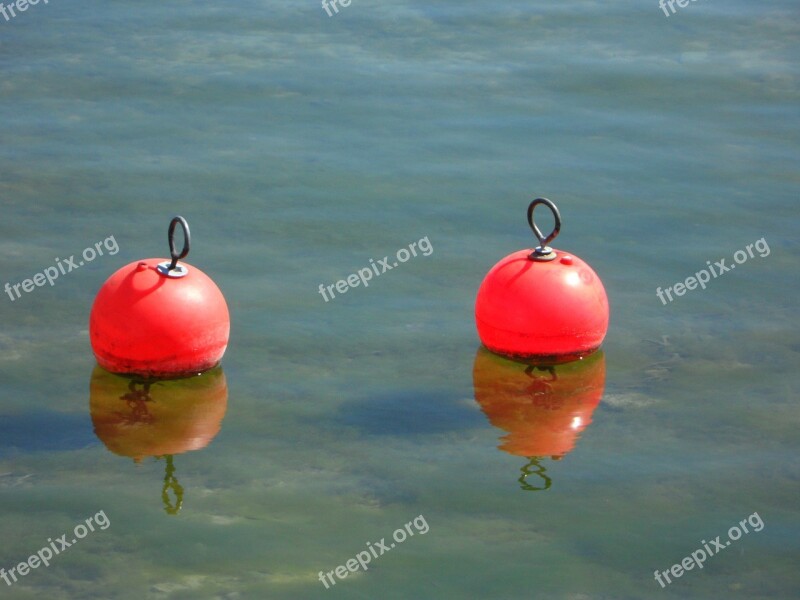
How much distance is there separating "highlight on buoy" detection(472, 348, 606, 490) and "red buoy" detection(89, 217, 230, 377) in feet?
5.55

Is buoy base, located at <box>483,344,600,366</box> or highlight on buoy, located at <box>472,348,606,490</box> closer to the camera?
highlight on buoy, located at <box>472,348,606,490</box>

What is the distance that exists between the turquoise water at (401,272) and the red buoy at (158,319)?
0.28m

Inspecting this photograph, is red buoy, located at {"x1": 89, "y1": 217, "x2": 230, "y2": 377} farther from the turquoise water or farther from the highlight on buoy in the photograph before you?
the highlight on buoy

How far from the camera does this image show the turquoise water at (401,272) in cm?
668

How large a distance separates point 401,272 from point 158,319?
257cm

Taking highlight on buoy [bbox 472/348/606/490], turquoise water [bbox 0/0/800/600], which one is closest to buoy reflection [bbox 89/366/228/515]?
turquoise water [bbox 0/0/800/600]

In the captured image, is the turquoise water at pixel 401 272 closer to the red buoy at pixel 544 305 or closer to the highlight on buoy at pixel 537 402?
the highlight on buoy at pixel 537 402

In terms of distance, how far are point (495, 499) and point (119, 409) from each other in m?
2.33

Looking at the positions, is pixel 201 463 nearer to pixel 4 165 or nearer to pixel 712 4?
pixel 4 165

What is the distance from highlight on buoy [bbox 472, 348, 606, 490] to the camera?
7594mm

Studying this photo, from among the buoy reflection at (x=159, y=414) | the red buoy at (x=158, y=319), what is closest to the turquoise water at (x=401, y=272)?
the buoy reflection at (x=159, y=414)

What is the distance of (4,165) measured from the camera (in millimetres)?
11578

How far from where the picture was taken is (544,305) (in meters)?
8.05

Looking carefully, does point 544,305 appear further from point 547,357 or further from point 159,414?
point 159,414
